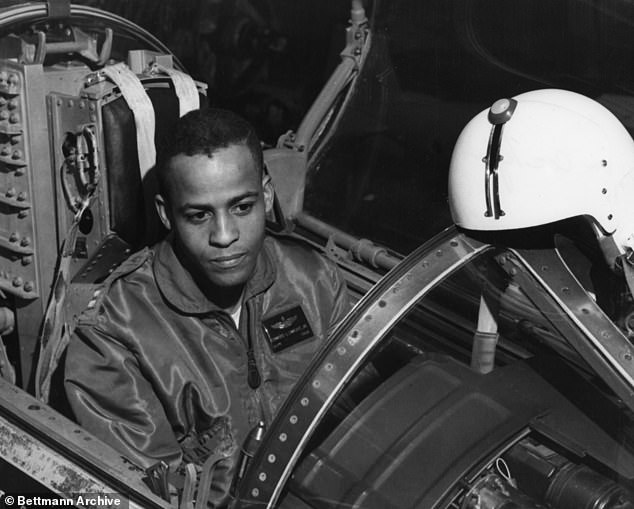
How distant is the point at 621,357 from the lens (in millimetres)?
1764

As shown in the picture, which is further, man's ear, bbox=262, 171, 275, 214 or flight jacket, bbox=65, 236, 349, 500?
man's ear, bbox=262, 171, 275, 214

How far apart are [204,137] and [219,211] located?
0.17 meters

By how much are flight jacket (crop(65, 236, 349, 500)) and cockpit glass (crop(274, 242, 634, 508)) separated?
0.36m

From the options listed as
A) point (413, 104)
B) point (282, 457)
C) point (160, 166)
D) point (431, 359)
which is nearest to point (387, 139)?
point (413, 104)

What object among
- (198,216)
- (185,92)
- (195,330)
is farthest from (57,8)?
(195,330)

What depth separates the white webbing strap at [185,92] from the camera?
2.66 meters

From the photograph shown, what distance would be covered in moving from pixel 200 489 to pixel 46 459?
0.38m

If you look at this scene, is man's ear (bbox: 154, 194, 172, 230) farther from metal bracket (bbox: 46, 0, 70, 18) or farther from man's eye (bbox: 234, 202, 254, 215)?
metal bracket (bbox: 46, 0, 70, 18)

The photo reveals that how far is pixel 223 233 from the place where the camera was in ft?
7.22

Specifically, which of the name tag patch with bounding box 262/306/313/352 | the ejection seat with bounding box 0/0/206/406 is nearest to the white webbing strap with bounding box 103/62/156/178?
the ejection seat with bounding box 0/0/206/406

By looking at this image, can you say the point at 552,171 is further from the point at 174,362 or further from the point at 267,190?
the point at 174,362

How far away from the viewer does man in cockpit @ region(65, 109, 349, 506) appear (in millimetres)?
2207

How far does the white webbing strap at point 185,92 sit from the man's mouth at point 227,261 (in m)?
0.57

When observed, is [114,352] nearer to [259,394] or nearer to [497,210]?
[259,394]
